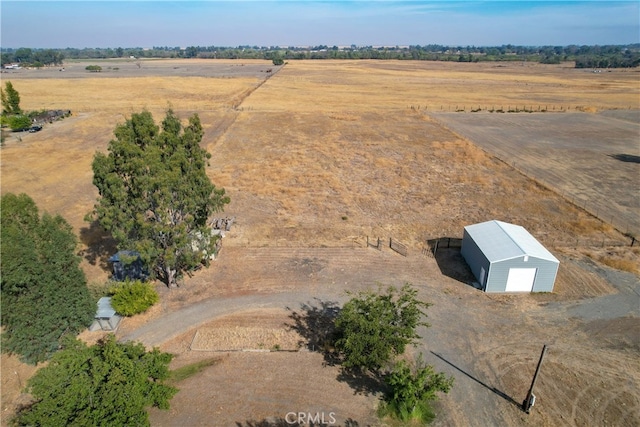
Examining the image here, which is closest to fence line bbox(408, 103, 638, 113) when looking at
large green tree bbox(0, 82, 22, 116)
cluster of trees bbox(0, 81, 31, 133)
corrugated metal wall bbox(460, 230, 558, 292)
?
corrugated metal wall bbox(460, 230, 558, 292)

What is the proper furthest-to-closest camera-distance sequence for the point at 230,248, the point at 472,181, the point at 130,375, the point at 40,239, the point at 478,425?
the point at 472,181
the point at 230,248
the point at 40,239
the point at 478,425
the point at 130,375

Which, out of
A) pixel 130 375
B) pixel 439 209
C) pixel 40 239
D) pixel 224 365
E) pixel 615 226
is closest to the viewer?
pixel 130 375

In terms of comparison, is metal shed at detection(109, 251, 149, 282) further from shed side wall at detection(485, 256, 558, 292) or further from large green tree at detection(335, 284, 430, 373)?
shed side wall at detection(485, 256, 558, 292)

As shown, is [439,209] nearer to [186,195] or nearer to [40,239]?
[186,195]

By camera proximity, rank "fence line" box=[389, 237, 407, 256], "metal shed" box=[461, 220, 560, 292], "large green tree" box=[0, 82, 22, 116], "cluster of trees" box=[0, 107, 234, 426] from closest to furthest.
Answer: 1. "cluster of trees" box=[0, 107, 234, 426]
2. "metal shed" box=[461, 220, 560, 292]
3. "fence line" box=[389, 237, 407, 256]
4. "large green tree" box=[0, 82, 22, 116]

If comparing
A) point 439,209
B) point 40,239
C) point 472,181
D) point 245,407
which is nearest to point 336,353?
point 245,407
